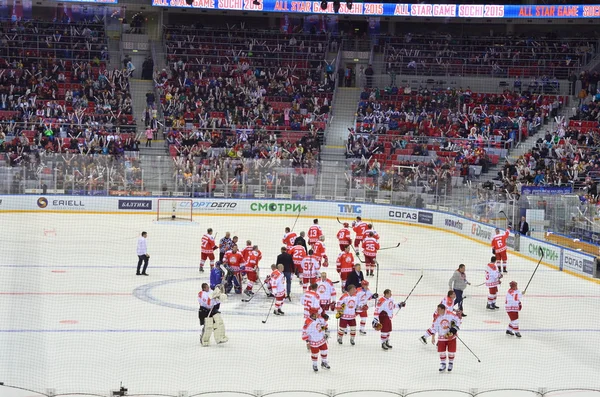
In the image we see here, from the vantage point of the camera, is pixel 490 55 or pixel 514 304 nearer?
pixel 514 304

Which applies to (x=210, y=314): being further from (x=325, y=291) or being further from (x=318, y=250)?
(x=318, y=250)

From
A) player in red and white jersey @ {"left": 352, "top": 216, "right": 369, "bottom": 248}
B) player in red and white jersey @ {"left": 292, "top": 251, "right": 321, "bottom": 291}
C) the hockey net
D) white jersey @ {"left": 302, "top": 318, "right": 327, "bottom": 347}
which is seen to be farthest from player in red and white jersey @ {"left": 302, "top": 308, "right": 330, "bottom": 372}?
the hockey net

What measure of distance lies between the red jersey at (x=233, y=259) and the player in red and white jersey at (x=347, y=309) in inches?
144

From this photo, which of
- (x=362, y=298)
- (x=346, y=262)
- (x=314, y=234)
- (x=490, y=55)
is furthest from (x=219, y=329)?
(x=490, y=55)

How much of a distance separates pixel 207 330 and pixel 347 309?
224 centimetres

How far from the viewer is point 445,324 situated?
13891 millimetres

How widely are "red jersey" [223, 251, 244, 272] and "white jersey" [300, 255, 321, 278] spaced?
124 cm

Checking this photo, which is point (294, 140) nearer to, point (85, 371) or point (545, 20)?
point (545, 20)

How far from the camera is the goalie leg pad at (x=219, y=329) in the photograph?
14850mm

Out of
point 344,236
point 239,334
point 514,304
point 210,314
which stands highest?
point 344,236

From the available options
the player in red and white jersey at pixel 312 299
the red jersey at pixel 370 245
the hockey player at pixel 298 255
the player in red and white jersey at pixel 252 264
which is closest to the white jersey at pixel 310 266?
the hockey player at pixel 298 255

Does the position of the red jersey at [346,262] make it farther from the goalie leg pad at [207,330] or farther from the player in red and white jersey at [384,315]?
the goalie leg pad at [207,330]

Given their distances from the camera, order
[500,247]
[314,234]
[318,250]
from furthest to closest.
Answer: [500,247], [314,234], [318,250]

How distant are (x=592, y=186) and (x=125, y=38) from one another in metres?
23.0
